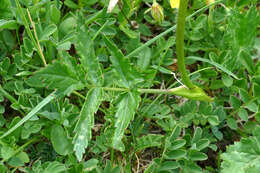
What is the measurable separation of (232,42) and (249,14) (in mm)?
138

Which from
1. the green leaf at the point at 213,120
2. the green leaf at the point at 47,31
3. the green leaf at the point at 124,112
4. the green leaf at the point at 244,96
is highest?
the green leaf at the point at 47,31

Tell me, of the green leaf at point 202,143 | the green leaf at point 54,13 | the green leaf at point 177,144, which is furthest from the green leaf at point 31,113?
the green leaf at point 202,143

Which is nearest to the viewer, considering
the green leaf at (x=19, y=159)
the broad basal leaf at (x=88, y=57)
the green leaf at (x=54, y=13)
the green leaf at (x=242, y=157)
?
the broad basal leaf at (x=88, y=57)

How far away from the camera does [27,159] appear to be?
1.40 metres

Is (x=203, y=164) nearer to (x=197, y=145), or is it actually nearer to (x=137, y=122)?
(x=197, y=145)

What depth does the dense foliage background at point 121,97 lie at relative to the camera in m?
1.18

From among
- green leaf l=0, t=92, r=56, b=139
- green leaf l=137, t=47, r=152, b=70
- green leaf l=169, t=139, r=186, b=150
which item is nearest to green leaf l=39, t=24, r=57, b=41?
green leaf l=0, t=92, r=56, b=139

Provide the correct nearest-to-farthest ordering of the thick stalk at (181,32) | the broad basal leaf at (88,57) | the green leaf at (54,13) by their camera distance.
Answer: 1. the thick stalk at (181,32)
2. the broad basal leaf at (88,57)
3. the green leaf at (54,13)

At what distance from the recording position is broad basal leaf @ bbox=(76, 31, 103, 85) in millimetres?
1128

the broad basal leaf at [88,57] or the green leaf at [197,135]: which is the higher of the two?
the broad basal leaf at [88,57]

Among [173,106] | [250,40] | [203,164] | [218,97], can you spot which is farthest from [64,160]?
[250,40]

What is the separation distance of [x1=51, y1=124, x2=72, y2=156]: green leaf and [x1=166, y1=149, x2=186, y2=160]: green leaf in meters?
0.39

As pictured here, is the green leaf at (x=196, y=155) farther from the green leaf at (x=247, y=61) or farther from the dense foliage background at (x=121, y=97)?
the green leaf at (x=247, y=61)

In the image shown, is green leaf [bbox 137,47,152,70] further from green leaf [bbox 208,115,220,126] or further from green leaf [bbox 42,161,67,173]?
green leaf [bbox 42,161,67,173]
